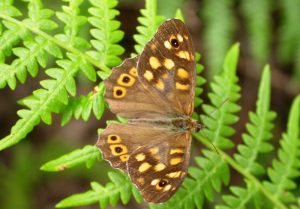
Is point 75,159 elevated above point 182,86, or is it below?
below

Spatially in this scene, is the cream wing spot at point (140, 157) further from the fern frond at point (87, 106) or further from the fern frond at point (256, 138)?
the fern frond at point (256, 138)

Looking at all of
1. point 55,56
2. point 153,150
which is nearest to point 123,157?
point 153,150

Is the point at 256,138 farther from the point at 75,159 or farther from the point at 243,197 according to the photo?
the point at 75,159

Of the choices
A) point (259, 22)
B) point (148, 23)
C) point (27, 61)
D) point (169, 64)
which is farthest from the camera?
point (259, 22)

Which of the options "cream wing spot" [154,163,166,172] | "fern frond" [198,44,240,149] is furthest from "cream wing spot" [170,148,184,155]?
"fern frond" [198,44,240,149]

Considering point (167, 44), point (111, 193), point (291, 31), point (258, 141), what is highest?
point (167, 44)

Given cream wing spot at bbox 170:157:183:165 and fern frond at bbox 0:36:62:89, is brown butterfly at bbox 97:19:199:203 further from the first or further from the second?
fern frond at bbox 0:36:62:89

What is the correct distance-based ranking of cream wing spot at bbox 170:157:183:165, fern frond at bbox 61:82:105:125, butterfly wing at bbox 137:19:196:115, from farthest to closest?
1. fern frond at bbox 61:82:105:125
2. butterfly wing at bbox 137:19:196:115
3. cream wing spot at bbox 170:157:183:165
